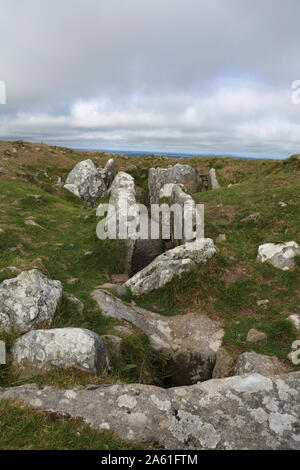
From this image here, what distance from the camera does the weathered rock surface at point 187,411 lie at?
5.57 meters

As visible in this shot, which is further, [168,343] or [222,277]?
[222,277]

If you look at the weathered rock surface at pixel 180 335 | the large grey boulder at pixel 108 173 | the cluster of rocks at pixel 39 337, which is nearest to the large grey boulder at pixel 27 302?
the cluster of rocks at pixel 39 337

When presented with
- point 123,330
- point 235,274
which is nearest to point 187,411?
point 123,330

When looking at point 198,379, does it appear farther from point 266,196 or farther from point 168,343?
point 266,196

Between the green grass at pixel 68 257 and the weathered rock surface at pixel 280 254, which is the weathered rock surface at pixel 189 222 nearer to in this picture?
the weathered rock surface at pixel 280 254

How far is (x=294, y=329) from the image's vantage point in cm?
1034

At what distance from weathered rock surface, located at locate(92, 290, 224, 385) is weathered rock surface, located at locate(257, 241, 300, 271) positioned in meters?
4.78

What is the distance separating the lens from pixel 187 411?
20.4 ft

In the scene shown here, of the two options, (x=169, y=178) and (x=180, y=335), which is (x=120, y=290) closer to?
(x=180, y=335)

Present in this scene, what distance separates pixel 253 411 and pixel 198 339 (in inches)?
177

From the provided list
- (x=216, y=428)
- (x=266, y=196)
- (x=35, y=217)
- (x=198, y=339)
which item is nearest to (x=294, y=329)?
(x=198, y=339)

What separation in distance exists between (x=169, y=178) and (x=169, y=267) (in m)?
16.8

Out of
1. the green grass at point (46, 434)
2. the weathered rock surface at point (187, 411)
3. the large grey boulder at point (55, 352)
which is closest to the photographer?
the green grass at point (46, 434)

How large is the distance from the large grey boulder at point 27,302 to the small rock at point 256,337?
6.75 metres
